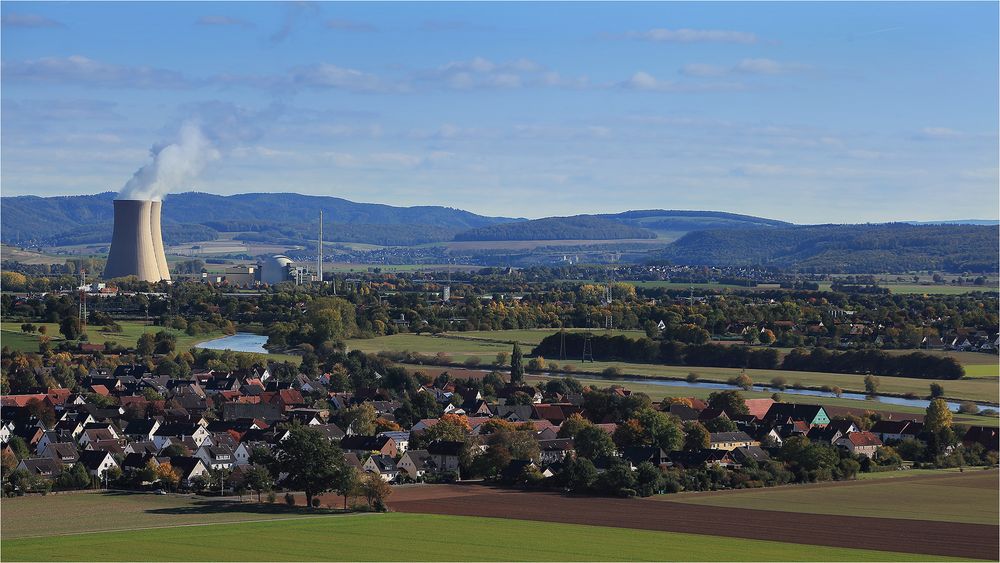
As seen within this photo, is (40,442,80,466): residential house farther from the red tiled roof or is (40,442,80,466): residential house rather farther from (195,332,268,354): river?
(195,332,268,354): river

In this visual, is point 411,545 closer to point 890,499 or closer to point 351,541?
point 351,541

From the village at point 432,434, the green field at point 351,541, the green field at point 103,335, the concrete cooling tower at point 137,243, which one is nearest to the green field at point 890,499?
the village at point 432,434

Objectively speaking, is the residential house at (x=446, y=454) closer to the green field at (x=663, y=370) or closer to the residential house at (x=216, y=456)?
the residential house at (x=216, y=456)

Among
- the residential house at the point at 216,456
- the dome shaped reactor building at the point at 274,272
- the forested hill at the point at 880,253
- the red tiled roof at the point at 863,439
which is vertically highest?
the forested hill at the point at 880,253

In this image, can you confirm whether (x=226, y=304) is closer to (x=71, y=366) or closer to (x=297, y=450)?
(x=71, y=366)

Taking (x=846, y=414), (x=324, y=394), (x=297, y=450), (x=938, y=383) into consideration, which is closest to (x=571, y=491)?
(x=297, y=450)

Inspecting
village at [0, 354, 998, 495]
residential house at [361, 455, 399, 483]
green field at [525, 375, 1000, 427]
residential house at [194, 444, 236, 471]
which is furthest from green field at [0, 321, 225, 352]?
residential house at [361, 455, 399, 483]
